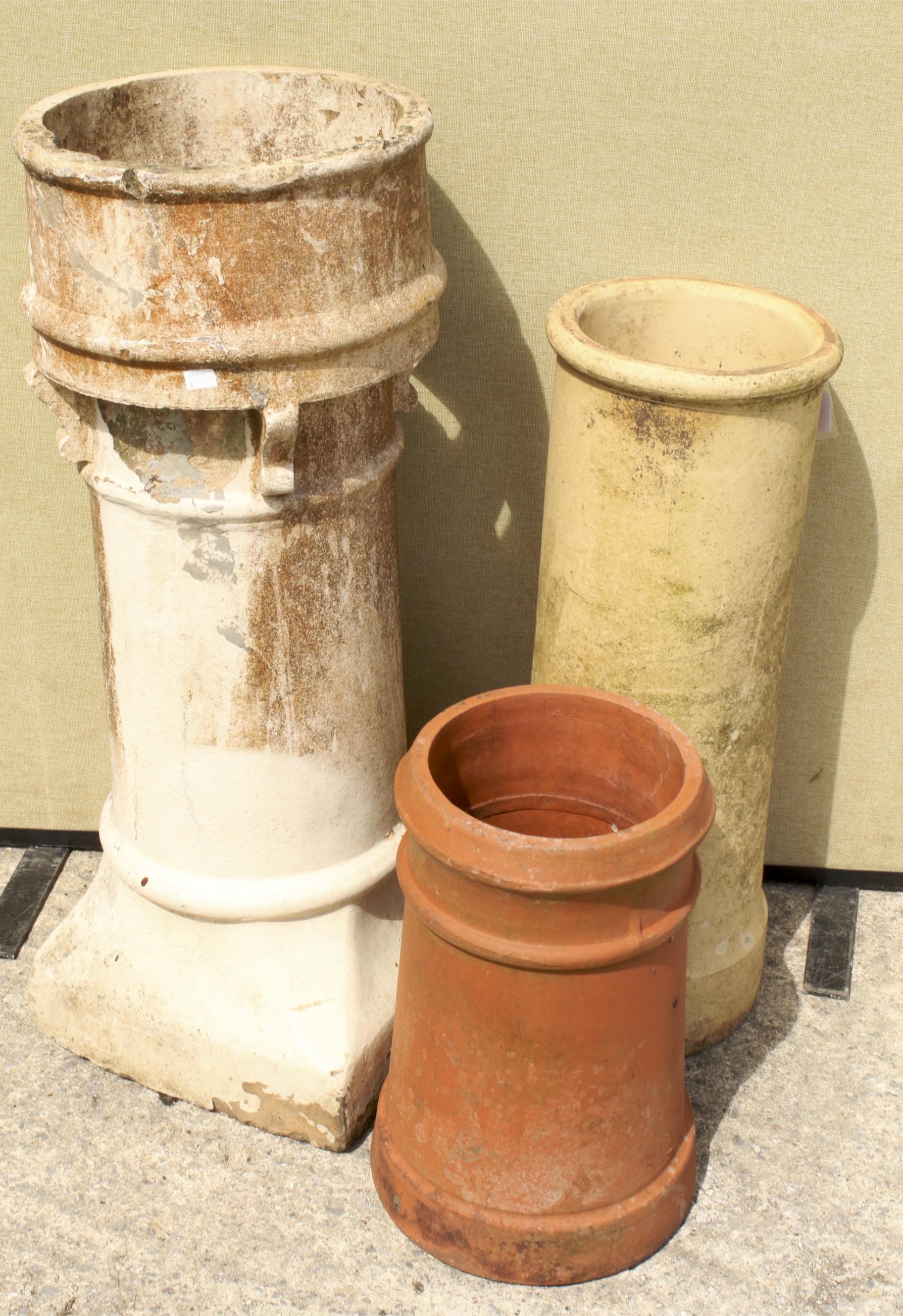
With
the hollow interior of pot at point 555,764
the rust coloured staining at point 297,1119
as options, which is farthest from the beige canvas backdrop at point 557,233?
the rust coloured staining at point 297,1119

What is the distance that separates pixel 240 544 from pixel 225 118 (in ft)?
2.83

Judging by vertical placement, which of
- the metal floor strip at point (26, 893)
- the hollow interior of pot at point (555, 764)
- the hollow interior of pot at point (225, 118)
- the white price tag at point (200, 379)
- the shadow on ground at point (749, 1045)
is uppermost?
the hollow interior of pot at point (225, 118)

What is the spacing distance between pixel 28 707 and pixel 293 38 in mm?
1571

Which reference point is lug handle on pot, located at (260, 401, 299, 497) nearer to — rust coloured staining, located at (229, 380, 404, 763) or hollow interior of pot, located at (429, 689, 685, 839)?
rust coloured staining, located at (229, 380, 404, 763)

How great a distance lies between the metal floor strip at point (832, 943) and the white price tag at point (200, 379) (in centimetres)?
182

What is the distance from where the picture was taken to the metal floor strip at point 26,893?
2.95m

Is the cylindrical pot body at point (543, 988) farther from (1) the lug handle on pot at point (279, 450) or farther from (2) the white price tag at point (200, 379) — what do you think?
(2) the white price tag at point (200, 379)

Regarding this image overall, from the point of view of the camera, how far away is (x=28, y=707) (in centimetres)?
308

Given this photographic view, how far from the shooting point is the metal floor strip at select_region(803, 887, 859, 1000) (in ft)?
9.37

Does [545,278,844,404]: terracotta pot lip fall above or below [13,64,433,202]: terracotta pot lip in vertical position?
below

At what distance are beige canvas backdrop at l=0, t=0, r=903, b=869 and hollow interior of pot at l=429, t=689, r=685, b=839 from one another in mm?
650

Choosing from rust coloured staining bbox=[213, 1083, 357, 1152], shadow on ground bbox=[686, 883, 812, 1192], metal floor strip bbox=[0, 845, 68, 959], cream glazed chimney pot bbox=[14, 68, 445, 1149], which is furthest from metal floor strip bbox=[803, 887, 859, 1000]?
metal floor strip bbox=[0, 845, 68, 959]

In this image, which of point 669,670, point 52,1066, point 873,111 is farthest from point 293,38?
point 52,1066

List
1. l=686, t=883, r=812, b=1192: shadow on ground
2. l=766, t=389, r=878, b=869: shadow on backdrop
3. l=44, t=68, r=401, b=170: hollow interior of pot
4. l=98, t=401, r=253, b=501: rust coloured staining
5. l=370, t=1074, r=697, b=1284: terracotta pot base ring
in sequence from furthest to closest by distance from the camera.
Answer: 1. l=766, t=389, r=878, b=869: shadow on backdrop
2. l=686, t=883, r=812, b=1192: shadow on ground
3. l=44, t=68, r=401, b=170: hollow interior of pot
4. l=370, t=1074, r=697, b=1284: terracotta pot base ring
5. l=98, t=401, r=253, b=501: rust coloured staining
